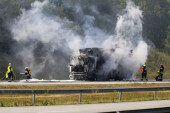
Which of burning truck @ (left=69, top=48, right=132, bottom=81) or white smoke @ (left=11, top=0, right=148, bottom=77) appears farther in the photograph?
white smoke @ (left=11, top=0, right=148, bottom=77)

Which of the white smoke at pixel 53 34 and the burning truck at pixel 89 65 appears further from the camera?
the white smoke at pixel 53 34

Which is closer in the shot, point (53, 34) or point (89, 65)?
point (89, 65)

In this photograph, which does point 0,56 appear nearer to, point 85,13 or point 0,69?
point 0,69

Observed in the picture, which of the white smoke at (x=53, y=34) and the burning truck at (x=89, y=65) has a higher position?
the white smoke at (x=53, y=34)

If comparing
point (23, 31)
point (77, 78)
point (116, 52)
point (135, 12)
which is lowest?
point (77, 78)

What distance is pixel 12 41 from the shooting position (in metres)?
53.9

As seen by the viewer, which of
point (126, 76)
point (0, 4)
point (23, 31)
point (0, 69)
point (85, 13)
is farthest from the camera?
point (85, 13)

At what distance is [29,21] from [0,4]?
369 inches

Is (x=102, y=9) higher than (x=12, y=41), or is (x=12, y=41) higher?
(x=102, y=9)

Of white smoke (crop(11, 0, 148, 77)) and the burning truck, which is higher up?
white smoke (crop(11, 0, 148, 77))

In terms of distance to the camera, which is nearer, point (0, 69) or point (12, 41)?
point (0, 69)

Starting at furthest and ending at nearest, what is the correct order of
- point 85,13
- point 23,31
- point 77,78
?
1. point 85,13
2. point 23,31
3. point 77,78

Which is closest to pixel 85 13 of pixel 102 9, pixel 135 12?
pixel 102 9

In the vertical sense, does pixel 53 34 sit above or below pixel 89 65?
above
